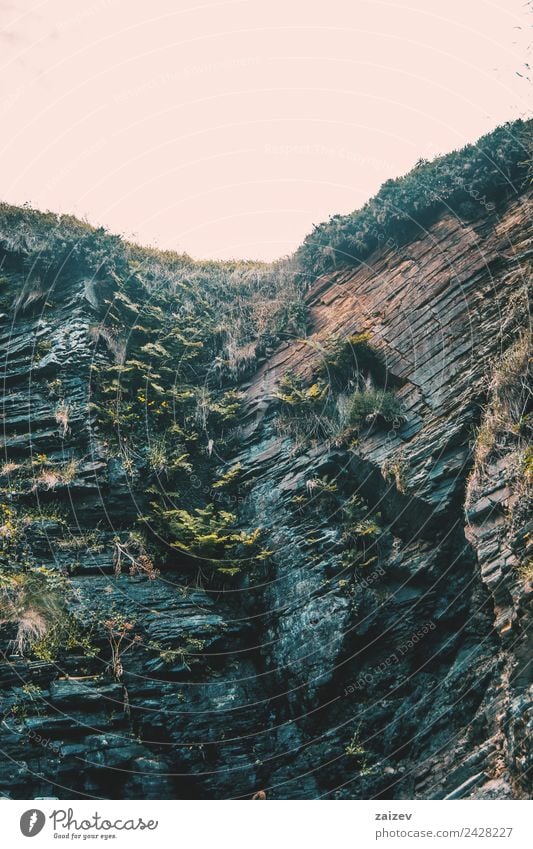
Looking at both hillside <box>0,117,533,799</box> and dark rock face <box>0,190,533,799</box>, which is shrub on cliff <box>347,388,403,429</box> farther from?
dark rock face <box>0,190,533,799</box>

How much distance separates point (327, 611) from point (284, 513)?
188cm

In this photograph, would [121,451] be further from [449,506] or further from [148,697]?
[449,506]

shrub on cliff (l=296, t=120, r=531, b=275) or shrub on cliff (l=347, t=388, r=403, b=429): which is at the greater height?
shrub on cliff (l=296, t=120, r=531, b=275)

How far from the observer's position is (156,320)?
12516mm

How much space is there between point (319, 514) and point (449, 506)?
7.17 ft

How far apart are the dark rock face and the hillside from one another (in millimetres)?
32

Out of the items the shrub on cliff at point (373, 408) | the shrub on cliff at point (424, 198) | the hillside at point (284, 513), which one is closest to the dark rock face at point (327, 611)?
the hillside at point (284, 513)

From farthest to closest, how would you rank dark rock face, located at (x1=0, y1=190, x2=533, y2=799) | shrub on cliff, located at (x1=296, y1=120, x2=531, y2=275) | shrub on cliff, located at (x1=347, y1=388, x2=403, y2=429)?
1. shrub on cliff, located at (x1=296, y1=120, x2=531, y2=275)
2. shrub on cliff, located at (x1=347, y1=388, x2=403, y2=429)
3. dark rock face, located at (x1=0, y1=190, x2=533, y2=799)

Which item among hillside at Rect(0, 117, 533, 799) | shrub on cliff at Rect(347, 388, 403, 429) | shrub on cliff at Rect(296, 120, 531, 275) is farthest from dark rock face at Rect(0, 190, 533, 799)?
shrub on cliff at Rect(296, 120, 531, 275)

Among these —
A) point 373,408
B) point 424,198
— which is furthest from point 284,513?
point 424,198

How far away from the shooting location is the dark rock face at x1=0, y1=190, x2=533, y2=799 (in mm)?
6355

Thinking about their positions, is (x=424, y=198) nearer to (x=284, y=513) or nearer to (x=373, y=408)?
(x=373, y=408)

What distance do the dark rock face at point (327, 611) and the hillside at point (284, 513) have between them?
3cm

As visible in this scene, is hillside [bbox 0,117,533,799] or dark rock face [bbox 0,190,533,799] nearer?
dark rock face [bbox 0,190,533,799]
